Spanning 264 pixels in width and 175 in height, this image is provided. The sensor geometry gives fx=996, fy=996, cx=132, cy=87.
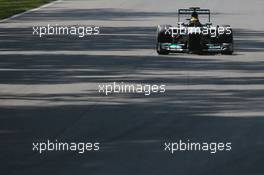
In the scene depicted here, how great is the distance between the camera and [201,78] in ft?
61.7

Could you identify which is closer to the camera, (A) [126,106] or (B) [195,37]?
(A) [126,106]

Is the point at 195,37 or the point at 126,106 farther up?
the point at 126,106

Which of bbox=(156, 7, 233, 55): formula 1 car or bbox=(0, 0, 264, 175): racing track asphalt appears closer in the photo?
bbox=(0, 0, 264, 175): racing track asphalt

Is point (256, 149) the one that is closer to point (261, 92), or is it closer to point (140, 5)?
point (261, 92)

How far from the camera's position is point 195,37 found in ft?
70.5

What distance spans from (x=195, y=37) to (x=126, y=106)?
6.65 m

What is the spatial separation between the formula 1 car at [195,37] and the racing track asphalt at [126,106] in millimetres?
287

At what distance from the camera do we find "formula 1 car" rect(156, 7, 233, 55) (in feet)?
70.4

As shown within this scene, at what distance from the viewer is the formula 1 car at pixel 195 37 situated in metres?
21.5

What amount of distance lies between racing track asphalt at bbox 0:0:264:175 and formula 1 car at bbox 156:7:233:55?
11.3 inches

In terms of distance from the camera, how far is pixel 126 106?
49.7 ft

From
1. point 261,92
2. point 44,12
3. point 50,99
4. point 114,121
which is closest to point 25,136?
point 114,121

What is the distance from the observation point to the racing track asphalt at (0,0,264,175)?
36.2ft

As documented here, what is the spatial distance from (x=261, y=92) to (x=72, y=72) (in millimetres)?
4490
